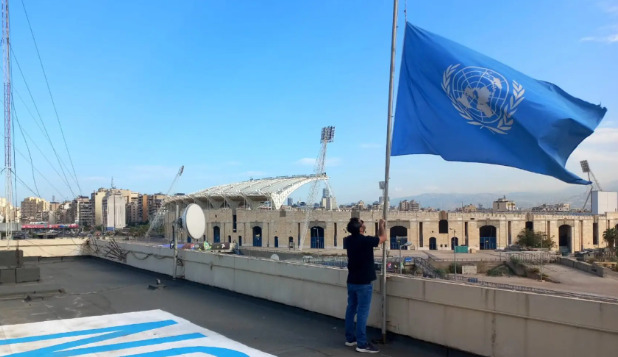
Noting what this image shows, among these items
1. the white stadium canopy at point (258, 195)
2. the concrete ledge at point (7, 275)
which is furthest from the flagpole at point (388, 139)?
the white stadium canopy at point (258, 195)

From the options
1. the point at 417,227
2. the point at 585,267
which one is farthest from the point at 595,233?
the point at 585,267

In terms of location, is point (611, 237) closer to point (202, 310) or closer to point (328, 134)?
point (328, 134)

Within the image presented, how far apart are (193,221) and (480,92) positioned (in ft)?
32.8

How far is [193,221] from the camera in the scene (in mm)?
13609

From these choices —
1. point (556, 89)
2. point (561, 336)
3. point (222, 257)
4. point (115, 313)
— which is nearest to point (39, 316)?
point (115, 313)

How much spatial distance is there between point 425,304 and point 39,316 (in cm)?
705

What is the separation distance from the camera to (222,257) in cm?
1106

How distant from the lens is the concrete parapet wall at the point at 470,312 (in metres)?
4.62

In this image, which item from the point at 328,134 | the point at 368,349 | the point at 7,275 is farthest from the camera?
the point at 328,134

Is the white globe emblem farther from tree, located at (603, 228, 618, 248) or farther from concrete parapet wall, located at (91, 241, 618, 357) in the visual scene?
tree, located at (603, 228, 618, 248)

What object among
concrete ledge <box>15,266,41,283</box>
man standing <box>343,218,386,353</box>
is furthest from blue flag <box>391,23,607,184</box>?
concrete ledge <box>15,266,41,283</box>

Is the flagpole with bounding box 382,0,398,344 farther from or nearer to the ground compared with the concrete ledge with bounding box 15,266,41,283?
farther from the ground

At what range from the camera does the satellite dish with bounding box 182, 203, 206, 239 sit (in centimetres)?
1335

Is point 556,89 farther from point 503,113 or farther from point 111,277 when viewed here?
point 111,277
